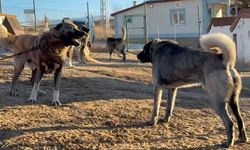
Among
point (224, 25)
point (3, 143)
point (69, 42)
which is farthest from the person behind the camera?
point (224, 25)

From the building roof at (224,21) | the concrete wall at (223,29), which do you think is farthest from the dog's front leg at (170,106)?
the building roof at (224,21)

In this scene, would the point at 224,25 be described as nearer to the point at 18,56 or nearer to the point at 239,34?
the point at 239,34

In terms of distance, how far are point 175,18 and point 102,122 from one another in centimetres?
3402

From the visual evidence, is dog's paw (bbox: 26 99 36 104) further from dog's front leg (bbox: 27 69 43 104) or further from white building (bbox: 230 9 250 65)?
white building (bbox: 230 9 250 65)

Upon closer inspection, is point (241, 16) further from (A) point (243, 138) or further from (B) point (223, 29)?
(A) point (243, 138)

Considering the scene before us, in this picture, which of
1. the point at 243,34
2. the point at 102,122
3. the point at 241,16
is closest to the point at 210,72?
the point at 102,122

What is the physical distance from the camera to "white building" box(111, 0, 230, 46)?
131 feet

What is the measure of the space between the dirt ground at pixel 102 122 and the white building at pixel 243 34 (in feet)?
36.3

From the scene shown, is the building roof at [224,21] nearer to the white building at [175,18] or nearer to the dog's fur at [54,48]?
the white building at [175,18]

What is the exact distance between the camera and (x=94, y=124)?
762 cm

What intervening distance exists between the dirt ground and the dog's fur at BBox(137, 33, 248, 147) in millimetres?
507

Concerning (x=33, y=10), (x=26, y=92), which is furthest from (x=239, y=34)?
(x=26, y=92)

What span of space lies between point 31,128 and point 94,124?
1.03m

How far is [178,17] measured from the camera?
1609 inches
